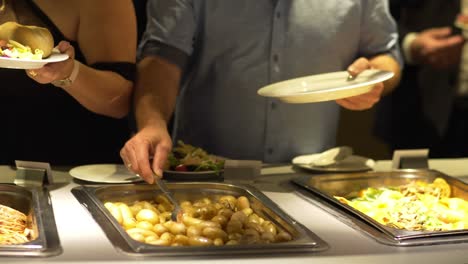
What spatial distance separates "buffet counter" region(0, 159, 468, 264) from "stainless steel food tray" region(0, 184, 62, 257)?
16 mm

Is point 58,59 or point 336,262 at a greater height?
point 58,59

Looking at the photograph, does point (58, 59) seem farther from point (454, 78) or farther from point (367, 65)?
point (454, 78)

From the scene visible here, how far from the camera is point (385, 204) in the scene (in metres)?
2.08

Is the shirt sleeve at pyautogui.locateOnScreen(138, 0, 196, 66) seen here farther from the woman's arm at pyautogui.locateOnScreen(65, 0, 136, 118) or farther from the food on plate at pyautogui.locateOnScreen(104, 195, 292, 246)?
the food on plate at pyautogui.locateOnScreen(104, 195, 292, 246)

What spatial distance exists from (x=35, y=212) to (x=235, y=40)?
100 centimetres

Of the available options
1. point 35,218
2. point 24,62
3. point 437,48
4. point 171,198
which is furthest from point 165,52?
point 437,48

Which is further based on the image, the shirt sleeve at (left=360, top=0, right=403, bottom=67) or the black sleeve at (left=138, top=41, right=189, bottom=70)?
the shirt sleeve at (left=360, top=0, right=403, bottom=67)

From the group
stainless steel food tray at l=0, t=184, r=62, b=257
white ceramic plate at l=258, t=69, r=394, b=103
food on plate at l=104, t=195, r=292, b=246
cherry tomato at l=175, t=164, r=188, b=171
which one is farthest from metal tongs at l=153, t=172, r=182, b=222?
white ceramic plate at l=258, t=69, r=394, b=103

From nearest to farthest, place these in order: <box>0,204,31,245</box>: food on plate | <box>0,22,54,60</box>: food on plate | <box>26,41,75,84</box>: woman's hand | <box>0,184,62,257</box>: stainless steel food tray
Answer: <box>0,184,62,257</box>: stainless steel food tray < <box>0,204,31,245</box>: food on plate < <box>0,22,54,60</box>: food on plate < <box>26,41,75,84</box>: woman's hand

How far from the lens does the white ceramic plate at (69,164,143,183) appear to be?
6.95 ft

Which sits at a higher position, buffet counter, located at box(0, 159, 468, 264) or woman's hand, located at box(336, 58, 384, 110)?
woman's hand, located at box(336, 58, 384, 110)

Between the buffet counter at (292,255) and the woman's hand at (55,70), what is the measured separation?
29 centimetres

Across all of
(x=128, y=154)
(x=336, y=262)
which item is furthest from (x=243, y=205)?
(x=336, y=262)

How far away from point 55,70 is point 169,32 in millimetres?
555
